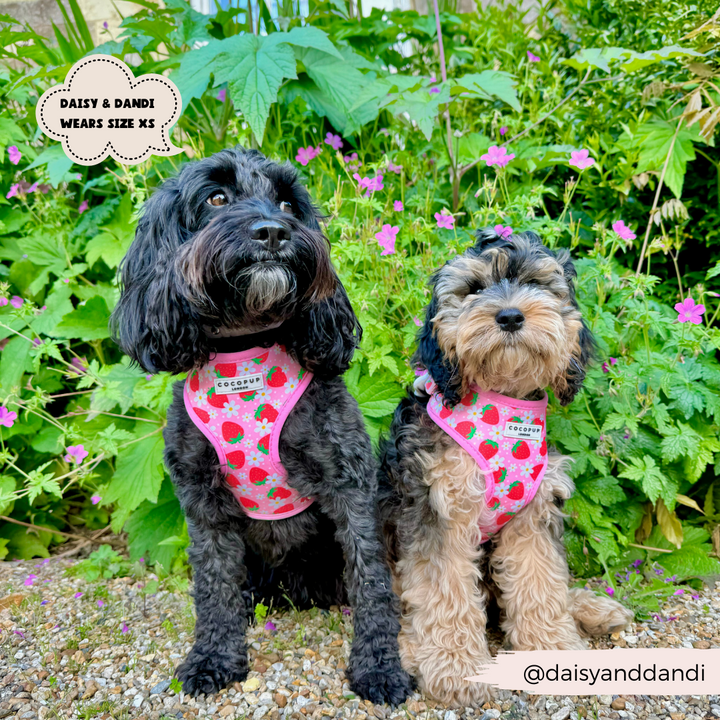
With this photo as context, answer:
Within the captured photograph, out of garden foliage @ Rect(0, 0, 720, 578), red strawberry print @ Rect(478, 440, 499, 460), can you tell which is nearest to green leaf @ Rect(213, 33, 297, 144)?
garden foliage @ Rect(0, 0, 720, 578)

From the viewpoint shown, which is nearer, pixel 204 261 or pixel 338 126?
pixel 204 261

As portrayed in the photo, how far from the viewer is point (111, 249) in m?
4.03

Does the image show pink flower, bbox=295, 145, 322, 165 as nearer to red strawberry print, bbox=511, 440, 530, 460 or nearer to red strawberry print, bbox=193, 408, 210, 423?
red strawberry print, bbox=193, 408, 210, 423

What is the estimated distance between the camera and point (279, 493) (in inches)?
104

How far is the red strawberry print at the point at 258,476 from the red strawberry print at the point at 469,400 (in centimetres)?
85

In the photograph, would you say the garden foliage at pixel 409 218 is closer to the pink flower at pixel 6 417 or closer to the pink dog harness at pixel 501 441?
the pink flower at pixel 6 417

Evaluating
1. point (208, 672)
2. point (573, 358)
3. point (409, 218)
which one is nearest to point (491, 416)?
point (573, 358)

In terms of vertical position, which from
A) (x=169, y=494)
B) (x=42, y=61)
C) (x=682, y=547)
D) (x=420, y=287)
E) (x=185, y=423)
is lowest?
(x=682, y=547)

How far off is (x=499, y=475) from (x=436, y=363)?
0.51 meters

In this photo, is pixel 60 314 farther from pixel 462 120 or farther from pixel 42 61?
pixel 462 120

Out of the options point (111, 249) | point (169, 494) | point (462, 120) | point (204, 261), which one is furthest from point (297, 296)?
point (462, 120)

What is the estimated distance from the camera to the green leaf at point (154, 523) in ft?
12.1

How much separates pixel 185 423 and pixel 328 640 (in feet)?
3.99

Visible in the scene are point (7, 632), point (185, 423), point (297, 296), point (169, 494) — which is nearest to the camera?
point (297, 296)
